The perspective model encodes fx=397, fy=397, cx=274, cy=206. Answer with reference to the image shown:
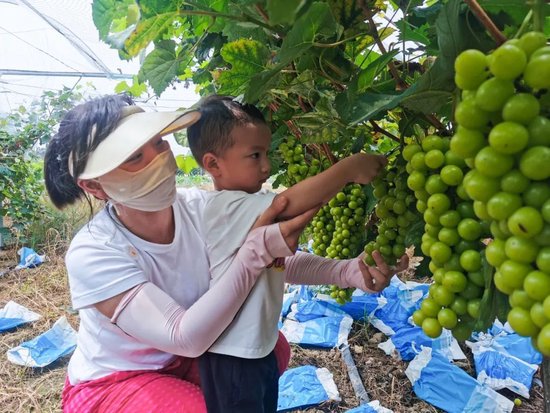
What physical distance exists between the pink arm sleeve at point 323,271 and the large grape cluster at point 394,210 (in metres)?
0.36

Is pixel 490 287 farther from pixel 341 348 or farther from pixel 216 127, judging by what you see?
pixel 341 348

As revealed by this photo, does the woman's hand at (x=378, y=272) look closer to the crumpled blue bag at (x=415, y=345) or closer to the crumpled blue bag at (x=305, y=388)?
the crumpled blue bag at (x=305, y=388)

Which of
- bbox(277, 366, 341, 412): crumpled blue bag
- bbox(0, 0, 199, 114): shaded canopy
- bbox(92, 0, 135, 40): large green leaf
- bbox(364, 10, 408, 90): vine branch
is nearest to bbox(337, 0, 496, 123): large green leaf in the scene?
bbox(364, 10, 408, 90): vine branch

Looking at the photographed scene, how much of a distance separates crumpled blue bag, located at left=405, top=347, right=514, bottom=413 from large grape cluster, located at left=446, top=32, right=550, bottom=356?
210 centimetres

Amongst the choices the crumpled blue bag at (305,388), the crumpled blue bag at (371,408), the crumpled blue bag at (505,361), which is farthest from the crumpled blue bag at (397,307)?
the crumpled blue bag at (371,408)

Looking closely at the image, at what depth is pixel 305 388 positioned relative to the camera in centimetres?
231

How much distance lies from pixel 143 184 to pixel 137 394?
616mm

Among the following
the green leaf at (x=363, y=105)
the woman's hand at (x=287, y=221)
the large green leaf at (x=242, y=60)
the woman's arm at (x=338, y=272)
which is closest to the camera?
the green leaf at (x=363, y=105)

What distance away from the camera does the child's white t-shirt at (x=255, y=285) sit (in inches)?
42.6

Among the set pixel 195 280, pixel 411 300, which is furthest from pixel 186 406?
pixel 411 300

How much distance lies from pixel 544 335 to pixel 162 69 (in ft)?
3.15

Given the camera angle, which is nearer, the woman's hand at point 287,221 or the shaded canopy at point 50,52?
the woman's hand at point 287,221

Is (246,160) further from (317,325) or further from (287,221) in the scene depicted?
(317,325)

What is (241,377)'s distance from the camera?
3.59 ft
